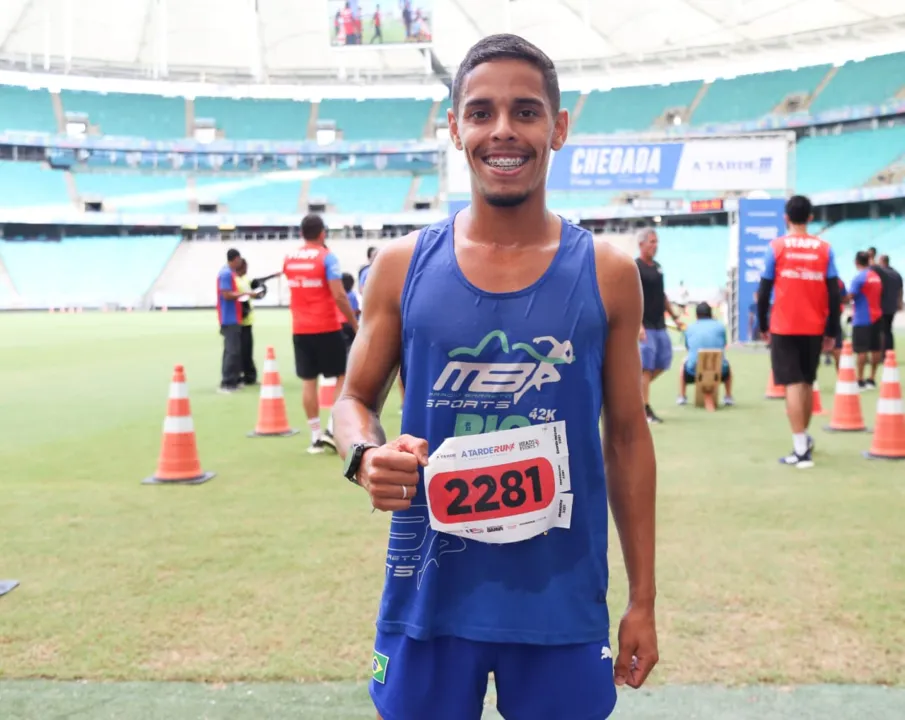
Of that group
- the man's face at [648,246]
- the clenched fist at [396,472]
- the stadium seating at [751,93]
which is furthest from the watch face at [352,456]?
the stadium seating at [751,93]

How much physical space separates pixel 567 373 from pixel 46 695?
8.43ft

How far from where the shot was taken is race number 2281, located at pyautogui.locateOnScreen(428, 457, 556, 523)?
68.4 inches

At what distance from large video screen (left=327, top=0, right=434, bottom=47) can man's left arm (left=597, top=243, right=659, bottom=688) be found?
38.9 m

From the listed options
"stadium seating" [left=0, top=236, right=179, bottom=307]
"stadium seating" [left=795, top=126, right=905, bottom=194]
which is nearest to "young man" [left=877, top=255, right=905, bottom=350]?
"stadium seating" [left=795, top=126, right=905, bottom=194]

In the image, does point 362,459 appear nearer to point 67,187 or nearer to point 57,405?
point 57,405

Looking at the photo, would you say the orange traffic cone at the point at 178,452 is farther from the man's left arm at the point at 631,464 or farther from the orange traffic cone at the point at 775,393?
the orange traffic cone at the point at 775,393

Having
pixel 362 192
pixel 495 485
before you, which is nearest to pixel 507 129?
pixel 495 485

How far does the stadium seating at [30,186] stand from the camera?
2109 inches

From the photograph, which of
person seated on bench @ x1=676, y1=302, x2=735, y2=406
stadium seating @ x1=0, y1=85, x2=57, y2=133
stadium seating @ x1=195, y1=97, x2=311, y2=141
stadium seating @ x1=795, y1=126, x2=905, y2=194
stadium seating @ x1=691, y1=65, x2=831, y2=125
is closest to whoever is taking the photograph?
person seated on bench @ x1=676, y1=302, x2=735, y2=406

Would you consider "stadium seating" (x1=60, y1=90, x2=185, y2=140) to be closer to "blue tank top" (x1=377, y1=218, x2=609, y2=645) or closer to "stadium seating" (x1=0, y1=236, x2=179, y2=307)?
"stadium seating" (x1=0, y1=236, x2=179, y2=307)

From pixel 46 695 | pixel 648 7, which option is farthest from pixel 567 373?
pixel 648 7

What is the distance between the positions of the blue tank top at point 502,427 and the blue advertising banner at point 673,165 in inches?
654

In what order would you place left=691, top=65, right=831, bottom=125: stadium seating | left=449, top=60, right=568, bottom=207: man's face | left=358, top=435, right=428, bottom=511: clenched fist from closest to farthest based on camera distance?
left=358, top=435, right=428, bottom=511: clenched fist
left=449, top=60, right=568, bottom=207: man's face
left=691, top=65, right=831, bottom=125: stadium seating

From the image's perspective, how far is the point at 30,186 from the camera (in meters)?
54.4
